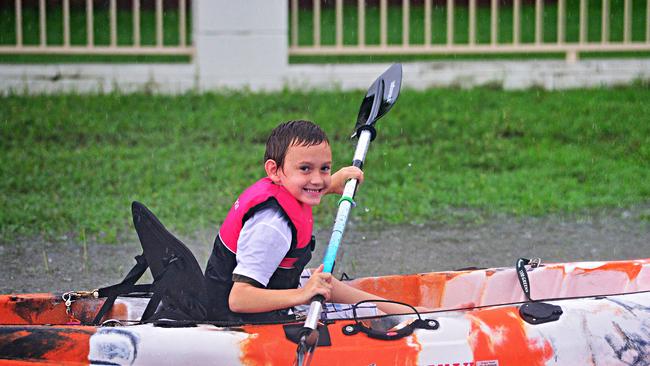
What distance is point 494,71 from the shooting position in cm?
1138

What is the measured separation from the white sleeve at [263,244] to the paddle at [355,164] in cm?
21

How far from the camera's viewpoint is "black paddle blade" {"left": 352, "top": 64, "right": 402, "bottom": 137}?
17.7 ft

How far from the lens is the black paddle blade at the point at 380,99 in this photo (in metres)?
5.40

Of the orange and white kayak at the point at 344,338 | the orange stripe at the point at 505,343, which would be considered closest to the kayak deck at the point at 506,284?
the orange and white kayak at the point at 344,338

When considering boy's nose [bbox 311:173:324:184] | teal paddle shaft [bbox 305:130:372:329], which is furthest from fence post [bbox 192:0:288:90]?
boy's nose [bbox 311:173:324:184]

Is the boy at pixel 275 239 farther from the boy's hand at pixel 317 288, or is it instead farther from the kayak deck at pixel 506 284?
the kayak deck at pixel 506 284

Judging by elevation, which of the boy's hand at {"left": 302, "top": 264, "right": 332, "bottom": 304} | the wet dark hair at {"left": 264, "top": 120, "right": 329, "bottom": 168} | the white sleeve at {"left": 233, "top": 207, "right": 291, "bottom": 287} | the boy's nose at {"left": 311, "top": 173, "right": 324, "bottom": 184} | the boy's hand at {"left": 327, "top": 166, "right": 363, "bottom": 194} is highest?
the wet dark hair at {"left": 264, "top": 120, "right": 329, "bottom": 168}

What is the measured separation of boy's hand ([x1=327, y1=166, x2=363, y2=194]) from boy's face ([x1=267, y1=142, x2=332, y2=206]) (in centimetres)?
57

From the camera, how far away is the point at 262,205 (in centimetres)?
405

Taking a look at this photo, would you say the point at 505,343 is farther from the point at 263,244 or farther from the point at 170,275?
the point at 170,275

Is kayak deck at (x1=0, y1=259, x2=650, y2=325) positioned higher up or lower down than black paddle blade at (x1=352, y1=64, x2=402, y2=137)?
lower down

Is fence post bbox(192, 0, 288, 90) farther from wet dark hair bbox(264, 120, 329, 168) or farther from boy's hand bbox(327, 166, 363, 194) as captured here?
wet dark hair bbox(264, 120, 329, 168)

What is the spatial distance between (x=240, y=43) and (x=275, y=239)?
23.4ft

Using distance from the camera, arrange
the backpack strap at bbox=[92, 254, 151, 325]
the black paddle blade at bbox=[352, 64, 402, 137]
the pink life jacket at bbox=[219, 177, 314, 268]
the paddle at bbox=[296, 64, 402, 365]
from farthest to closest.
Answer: the black paddle blade at bbox=[352, 64, 402, 137] → the backpack strap at bbox=[92, 254, 151, 325] → the pink life jacket at bbox=[219, 177, 314, 268] → the paddle at bbox=[296, 64, 402, 365]
